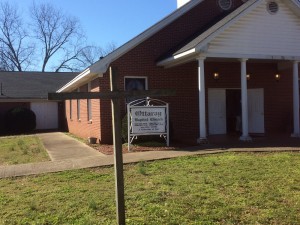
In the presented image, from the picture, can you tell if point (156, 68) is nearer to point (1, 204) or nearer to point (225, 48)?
point (225, 48)

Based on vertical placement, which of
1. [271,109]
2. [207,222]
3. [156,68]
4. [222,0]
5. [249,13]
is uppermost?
[222,0]

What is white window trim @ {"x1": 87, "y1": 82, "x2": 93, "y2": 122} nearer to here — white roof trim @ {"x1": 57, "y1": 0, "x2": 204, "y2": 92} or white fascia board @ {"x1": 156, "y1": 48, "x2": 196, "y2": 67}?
white roof trim @ {"x1": 57, "y1": 0, "x2": 204, "y2": 92}

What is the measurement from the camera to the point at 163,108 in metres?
13.7

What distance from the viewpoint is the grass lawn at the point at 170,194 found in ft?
18.9

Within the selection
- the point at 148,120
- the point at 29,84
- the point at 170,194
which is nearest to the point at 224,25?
the point at 148,120

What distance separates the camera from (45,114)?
28.8 metres

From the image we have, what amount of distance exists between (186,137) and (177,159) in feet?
→ 18.2

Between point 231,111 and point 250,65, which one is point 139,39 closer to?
point 250,65

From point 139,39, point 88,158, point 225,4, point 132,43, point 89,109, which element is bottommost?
point 88,158

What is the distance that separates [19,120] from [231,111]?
1431 cm

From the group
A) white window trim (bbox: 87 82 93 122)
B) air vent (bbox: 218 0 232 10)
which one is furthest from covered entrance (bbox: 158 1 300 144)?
white window trim (bbox: 87 82 93 122)

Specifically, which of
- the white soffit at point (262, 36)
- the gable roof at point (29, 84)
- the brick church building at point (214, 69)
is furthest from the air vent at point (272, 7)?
the gable roof at point (29, 84)

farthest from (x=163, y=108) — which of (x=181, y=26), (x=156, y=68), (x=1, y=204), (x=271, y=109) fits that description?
(x=1, y=204)

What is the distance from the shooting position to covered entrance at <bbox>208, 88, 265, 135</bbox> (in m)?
17.1
